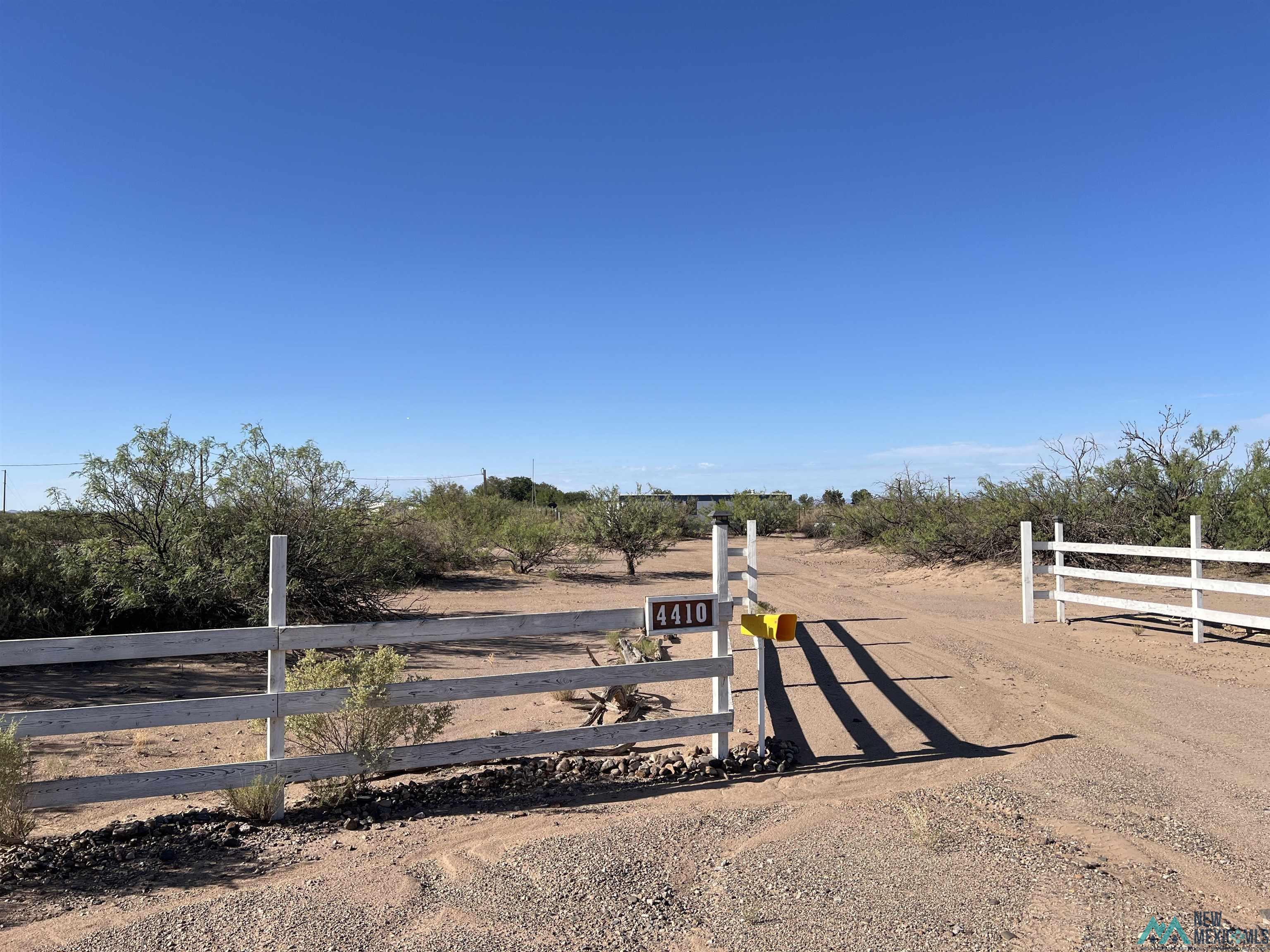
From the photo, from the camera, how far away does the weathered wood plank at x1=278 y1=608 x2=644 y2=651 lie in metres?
5.24

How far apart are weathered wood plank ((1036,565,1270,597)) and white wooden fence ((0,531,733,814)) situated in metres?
7.62

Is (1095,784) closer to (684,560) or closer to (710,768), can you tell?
(710,768)

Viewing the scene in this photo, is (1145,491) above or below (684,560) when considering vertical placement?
above

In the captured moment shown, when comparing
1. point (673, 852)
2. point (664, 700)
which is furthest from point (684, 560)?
point (673, 852)

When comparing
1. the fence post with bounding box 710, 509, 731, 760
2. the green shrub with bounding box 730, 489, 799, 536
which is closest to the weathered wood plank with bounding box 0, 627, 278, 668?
the fence post with bounding box 710, 509, 731, 760

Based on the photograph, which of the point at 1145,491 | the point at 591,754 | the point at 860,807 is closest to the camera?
the point at 860,807

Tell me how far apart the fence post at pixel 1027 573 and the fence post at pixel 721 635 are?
8.46 metres

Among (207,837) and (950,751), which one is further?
(950,751)

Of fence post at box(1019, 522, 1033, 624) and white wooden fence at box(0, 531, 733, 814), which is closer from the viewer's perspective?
white wooden fence at box(0, 531, 733, 814)

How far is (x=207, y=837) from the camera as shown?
15.5ft

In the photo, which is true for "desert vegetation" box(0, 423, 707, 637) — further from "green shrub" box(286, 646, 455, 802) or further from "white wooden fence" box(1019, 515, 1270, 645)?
"white wooden fence" box(1019, 515, 1270, 645)

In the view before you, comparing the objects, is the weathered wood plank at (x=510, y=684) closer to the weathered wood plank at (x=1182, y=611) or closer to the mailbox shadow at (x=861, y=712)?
the mailbox shadow at (x=861, y=712)

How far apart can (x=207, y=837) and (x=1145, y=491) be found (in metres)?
21.5

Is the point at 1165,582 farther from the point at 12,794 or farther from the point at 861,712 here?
the point at 12,794
